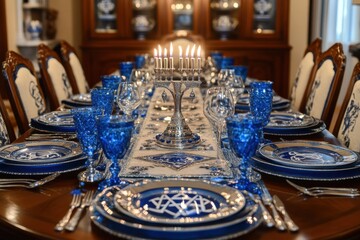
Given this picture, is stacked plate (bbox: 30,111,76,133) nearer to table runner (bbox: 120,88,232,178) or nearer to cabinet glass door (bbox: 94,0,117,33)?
table runner (bbox: 120,88,232,178)

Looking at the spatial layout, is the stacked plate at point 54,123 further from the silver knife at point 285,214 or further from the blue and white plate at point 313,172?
the silver knife at point 285,214

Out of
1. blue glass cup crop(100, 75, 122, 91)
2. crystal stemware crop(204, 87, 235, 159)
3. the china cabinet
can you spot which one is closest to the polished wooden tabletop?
crystal stemware crop(204, 87, 235, 159)

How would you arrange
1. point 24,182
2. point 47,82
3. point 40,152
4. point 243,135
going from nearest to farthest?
point 243,135 → point 24,182 → point 40,152 → point 47,82

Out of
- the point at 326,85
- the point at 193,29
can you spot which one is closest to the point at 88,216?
the point at 326,85

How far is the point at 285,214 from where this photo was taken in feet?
3.38

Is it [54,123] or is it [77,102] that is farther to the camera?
[77,102]

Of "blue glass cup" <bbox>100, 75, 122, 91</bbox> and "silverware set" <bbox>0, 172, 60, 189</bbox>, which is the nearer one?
"silverware set" <bbox>0, 172, 60, 189</bbox>

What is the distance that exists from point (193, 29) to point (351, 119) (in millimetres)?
3122

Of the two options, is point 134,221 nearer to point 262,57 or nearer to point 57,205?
point 57,205

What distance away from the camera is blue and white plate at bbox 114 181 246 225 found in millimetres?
Answer: 956

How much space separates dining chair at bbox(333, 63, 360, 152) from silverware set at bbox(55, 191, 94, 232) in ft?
3.30

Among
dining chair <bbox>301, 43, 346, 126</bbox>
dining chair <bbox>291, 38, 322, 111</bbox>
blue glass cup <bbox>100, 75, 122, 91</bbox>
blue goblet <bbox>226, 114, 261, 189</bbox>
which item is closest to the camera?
blue goblet <bbox>226, 114, 261, 189</bbox>

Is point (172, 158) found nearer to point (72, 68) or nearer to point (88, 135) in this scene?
point (88, 135)

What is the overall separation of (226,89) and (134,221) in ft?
2.27
